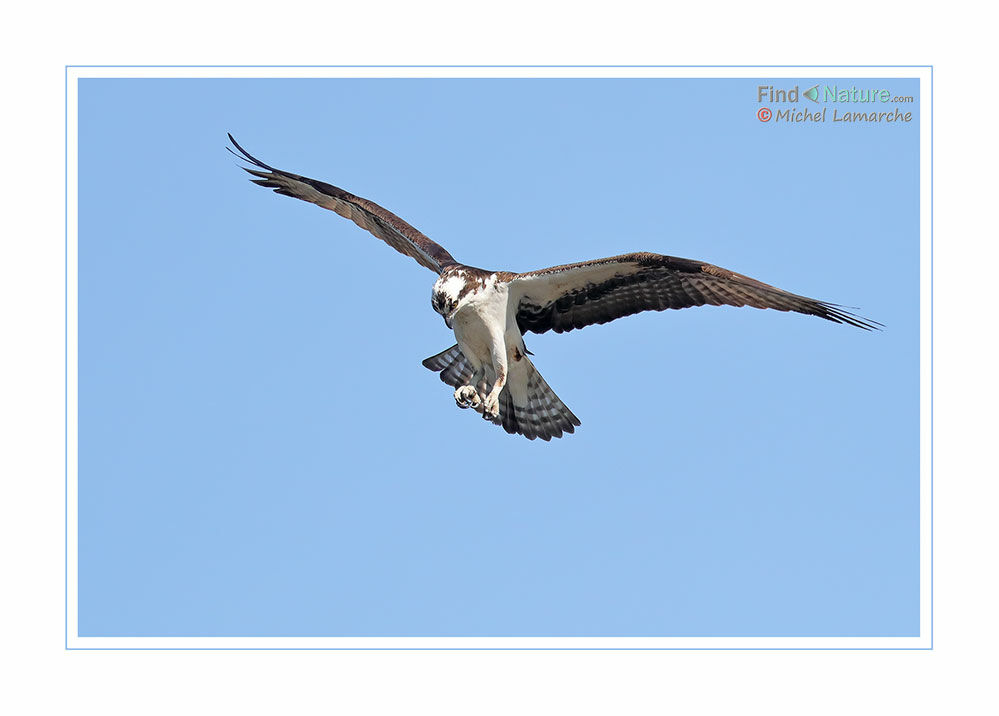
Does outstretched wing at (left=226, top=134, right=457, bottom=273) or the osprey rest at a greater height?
outstretched wing at (left=226, top=134, right=457, bottom=273)

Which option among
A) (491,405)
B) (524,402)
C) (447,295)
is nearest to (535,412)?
(524,402)

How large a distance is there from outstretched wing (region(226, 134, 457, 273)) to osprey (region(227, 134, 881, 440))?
0.01m

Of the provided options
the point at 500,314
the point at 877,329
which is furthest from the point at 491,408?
the point at 877,329

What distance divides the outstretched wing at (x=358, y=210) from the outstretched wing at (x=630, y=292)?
953mm

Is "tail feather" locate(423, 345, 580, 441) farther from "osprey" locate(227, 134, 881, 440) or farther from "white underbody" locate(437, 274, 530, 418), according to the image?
"white underbody" locate(437, 274, 530, 418)

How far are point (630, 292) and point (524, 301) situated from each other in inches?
37.9

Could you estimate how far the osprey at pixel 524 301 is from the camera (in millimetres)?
9828

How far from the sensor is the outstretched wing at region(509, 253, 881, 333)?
961 cm

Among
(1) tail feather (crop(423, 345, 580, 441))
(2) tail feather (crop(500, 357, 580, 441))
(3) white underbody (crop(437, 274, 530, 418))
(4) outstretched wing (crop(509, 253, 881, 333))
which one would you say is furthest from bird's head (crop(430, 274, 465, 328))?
(2) tail feather (crop(500, 357, 580, 441))

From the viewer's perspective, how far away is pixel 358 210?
39.1 feet

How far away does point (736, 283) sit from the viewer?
382 inches
